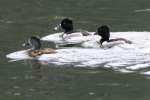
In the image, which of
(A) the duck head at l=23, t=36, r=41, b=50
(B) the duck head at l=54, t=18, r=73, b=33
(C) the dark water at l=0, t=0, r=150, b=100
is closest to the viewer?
(C) the dark water at l=0, t=0, r=150, b=100

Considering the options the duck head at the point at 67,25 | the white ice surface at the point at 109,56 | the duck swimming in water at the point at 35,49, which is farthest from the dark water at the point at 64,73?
the duck head at the point at 67,25

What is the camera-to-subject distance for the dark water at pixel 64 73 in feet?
44.2

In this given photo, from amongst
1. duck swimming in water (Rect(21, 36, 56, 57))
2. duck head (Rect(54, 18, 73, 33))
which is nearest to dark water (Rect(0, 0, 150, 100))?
duck swimming in water (Rect(21, 36, 56, 57))

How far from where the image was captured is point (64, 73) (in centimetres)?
1574

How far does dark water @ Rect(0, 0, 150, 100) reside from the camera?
44.2 feet

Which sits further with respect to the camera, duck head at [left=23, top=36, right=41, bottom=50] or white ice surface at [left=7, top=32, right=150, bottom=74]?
duck head at [left=23, top=36, right=41, bottom=50]

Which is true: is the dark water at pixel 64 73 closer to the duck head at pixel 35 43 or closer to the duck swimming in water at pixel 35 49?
the duck swimming in water at pixel 35 49

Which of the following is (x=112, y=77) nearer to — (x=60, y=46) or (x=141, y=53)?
(x=141, y=53)

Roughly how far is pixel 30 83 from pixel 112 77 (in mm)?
1919

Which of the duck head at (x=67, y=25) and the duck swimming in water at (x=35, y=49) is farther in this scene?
the duck head at (x=67, y=25)

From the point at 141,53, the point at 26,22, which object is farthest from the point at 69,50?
the point at 26,22

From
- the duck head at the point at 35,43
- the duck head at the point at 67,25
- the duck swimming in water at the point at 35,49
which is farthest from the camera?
the duck head at the point at 67,25

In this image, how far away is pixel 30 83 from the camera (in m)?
15.0

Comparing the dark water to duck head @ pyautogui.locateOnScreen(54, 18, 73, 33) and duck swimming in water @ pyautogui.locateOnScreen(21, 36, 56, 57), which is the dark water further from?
duck head @ pyautogui.locateOnScreen(54, 18, 73, 33)
